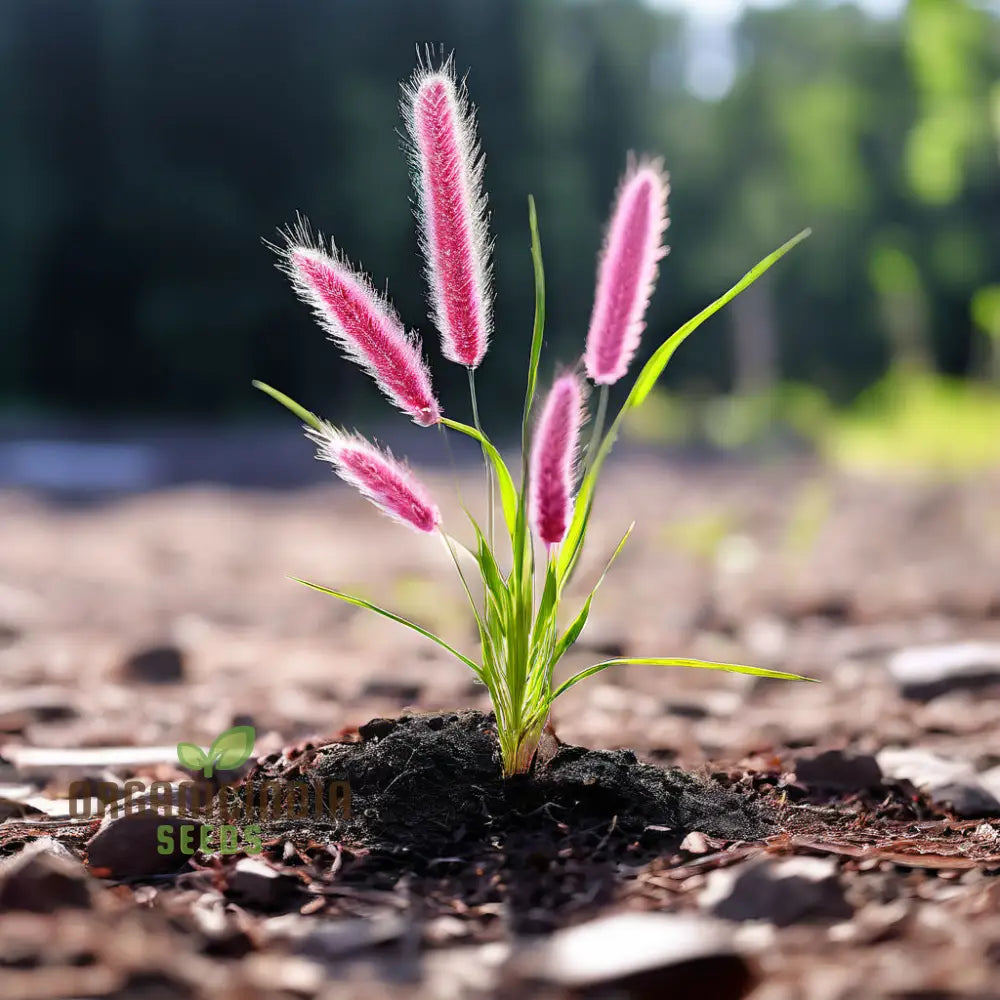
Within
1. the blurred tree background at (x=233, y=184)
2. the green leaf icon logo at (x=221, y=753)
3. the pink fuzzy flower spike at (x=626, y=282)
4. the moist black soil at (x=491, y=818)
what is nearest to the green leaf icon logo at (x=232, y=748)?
the green leaf icon logo at (x=221, y=753)

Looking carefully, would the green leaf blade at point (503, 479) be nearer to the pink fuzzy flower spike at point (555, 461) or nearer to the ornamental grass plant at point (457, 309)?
the ornamental grass plant at point (457, 309)

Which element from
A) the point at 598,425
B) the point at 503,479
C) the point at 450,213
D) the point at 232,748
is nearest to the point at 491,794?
the point at 503,479

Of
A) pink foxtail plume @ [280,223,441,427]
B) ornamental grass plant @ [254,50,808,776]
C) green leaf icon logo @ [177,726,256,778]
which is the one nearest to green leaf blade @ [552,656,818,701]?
ornamental grass plant @ [254,50,808,776]

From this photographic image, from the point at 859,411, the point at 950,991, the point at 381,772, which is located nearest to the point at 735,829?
the point at 381,772

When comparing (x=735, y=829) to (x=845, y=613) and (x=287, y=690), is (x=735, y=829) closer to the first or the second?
(x=287, y=690)

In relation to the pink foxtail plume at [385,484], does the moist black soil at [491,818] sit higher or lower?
lower

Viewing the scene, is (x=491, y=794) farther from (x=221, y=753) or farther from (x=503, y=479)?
(x=221, y=753)
